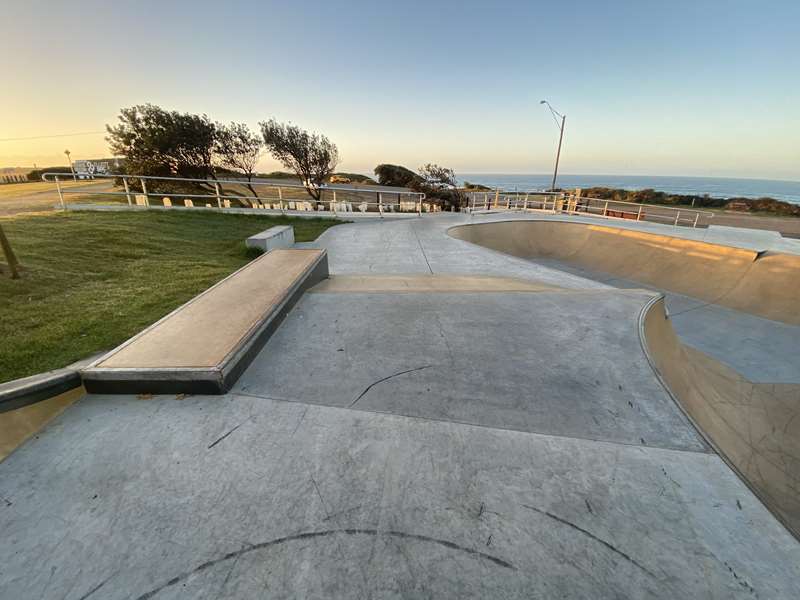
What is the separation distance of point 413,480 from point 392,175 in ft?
178

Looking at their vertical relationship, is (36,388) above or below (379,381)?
above

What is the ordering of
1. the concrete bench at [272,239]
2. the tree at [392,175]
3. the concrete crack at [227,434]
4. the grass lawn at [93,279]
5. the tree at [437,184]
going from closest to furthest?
1. the concrete crack at [227,434]
2. the grass lawn at [93,279]
3. the concrete bench at [272,239]
4. the tree at [437,184]
5. the tree at [392,175]

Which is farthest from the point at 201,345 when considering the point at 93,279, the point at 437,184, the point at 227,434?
the point at 437,184

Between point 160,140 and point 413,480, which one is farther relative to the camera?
point 160,140

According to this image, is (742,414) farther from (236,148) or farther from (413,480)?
(236,148)

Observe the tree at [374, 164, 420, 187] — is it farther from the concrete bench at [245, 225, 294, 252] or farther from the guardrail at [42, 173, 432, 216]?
the concrete bench at [245, 225, 294, 252]

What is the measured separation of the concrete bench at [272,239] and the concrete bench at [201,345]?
3956 mm

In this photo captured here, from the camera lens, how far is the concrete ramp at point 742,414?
2941 mm

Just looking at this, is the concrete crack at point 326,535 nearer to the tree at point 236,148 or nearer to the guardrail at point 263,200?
the guardrail at point 263,200

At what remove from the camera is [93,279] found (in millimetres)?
5160

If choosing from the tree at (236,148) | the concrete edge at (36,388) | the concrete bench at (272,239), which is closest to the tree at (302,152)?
the tree at (236,148)

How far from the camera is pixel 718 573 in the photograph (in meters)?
1.47

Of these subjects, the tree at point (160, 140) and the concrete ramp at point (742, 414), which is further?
the tree at point (160, 140)

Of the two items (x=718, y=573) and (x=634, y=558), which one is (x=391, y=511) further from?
(x=718, y=573)
